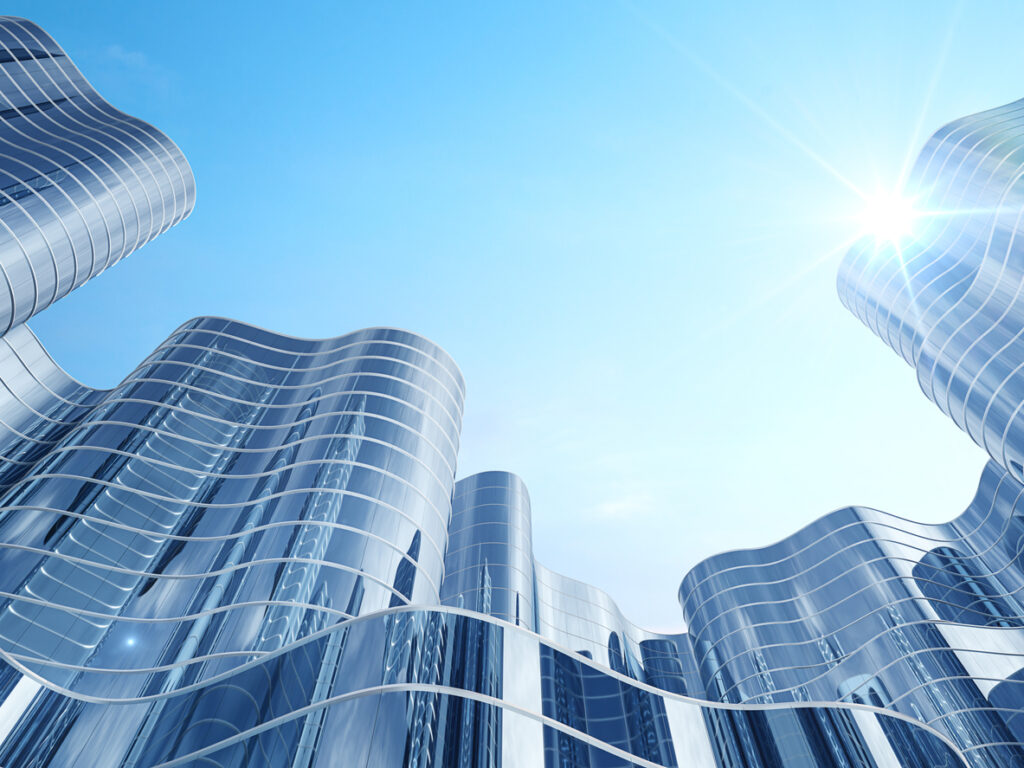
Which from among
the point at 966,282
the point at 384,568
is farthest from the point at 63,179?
the point at 966,282

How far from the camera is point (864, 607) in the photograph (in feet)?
150

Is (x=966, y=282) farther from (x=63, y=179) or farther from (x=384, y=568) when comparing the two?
(x=63, y=179)

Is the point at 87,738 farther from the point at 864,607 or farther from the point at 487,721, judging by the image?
the point at 864,607

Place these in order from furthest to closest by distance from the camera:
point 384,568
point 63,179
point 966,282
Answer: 1. point 63,179
2. point 966,282
3. point 384,568

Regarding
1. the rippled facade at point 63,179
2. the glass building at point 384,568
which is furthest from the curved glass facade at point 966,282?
the rippled facade at point 63,179

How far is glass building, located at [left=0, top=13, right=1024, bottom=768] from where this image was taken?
17.2m

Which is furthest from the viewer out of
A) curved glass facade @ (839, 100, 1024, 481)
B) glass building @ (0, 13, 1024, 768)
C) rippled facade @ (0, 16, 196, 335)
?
rippled facade @ (0, 16, 196, 335)

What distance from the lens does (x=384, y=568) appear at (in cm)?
3164

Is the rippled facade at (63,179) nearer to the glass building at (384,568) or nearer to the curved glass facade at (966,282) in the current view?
the glass building at (384,568)

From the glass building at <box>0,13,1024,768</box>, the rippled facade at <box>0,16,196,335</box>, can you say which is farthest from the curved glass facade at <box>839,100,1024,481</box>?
the rippled facade at <box>0,16,196,335</box>

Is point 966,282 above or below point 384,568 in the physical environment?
above

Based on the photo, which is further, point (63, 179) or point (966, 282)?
point (63, 179)

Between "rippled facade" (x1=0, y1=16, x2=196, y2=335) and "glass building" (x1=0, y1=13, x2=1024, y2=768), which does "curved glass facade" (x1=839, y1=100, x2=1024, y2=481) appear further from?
"rippled facade" (x1=0, y1=16, x2=196, y2=335)

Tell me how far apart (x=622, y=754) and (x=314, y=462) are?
24833 mm
